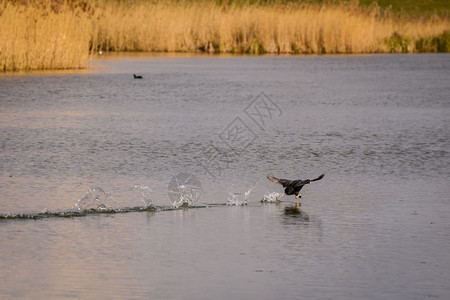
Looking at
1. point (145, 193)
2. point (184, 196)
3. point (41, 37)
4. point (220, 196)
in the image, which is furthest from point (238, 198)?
point (41, 37)

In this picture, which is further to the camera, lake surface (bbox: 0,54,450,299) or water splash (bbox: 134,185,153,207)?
water splash (bbox: 134,185,153,207)

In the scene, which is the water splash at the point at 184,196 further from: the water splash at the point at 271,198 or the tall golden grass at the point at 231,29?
the tall golden grass at the point at 231,29

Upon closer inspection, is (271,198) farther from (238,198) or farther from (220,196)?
(220,196)

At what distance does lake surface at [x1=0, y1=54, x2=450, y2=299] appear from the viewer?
6.45 metres

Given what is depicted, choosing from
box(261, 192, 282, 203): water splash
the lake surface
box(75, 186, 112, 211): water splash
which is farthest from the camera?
box(261, 192, 282, 203): water splash

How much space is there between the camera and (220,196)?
9.48 m

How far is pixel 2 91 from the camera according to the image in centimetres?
2017

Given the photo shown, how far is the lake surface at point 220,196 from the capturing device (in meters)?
6.45

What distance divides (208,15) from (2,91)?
1734cm

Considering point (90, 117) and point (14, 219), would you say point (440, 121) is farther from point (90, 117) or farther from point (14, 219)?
point (14, 219)

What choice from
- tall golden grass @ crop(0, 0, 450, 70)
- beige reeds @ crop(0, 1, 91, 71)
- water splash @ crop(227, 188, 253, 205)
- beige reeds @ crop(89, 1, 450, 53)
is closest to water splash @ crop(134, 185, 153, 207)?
water splash @ crop(227, 188, 253, 205)

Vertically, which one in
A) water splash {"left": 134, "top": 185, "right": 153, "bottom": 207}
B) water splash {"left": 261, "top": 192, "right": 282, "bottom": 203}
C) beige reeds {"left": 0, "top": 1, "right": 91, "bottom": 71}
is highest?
beige reeds {"left": 0, "top": 1, "right": 91, "bottom": 71}

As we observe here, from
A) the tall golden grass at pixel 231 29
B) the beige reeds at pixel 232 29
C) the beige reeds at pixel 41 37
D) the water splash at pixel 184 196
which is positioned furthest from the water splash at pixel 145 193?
the beige reeds at pixel 232 29

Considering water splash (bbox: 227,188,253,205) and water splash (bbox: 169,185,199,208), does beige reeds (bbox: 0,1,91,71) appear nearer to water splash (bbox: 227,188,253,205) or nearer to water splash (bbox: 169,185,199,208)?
water splash (bbox: 169,185,199,208)
